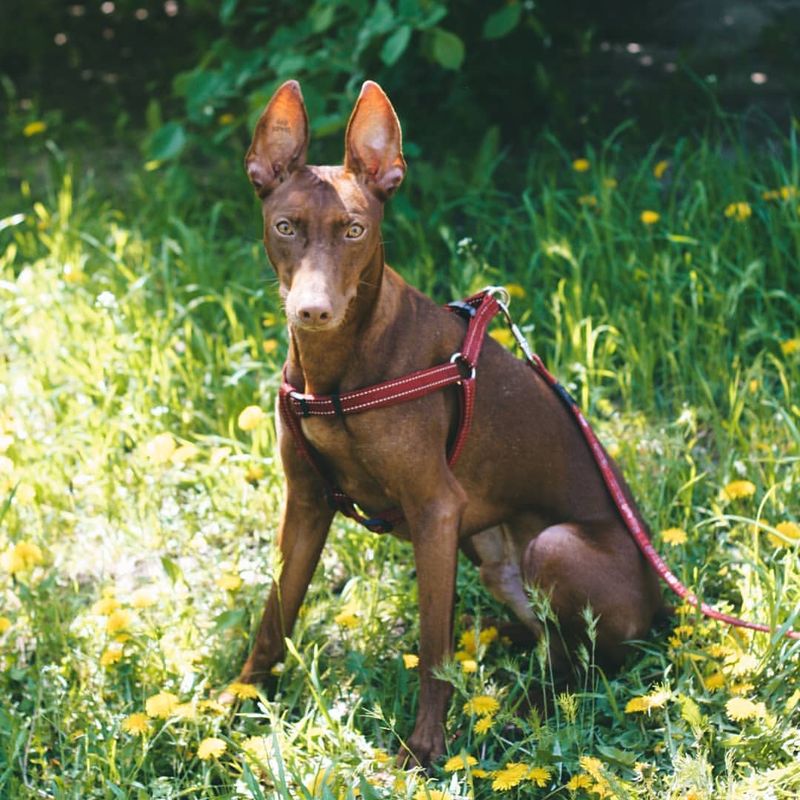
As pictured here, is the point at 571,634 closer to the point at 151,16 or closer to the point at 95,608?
the point at 95,608

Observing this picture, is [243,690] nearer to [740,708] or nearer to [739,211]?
[740,708]

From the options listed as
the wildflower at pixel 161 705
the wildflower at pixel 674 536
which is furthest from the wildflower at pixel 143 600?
the wildflower at pixel 674 536

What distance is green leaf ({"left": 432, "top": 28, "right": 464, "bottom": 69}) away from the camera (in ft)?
14.1

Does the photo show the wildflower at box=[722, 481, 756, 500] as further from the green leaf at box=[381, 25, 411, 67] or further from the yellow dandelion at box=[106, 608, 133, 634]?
the green leaf at box=[381, 25, 411, 67]

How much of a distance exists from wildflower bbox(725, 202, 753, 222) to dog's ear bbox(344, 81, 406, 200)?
1.97m

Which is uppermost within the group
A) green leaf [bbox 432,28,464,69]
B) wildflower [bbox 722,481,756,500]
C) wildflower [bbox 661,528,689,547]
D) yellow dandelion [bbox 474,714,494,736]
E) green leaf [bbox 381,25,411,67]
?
green leaf [bbox 381,25,411,67]

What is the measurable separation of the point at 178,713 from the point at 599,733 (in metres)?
0.95

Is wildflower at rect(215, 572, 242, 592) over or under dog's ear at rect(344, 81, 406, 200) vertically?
under

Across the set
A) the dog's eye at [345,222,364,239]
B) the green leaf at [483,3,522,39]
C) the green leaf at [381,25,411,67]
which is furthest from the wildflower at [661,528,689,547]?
the green leaf at [483,3,522,39]

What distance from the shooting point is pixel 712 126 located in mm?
5250

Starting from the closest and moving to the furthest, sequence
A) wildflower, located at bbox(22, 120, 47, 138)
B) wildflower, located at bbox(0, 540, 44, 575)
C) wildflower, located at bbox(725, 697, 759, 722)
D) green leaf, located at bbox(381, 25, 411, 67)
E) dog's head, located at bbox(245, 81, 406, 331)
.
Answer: dog's head, located at bbox(245, 81, 406, 331) < wildflower, located at bbox(725, 697, 759, 722) < wildflower, located at bbox(0, 540, 44, 575) < green leaf, located at bbox(381, 25, 411, 67) < wildflower, located at bbox(22, 120, 47, 138)

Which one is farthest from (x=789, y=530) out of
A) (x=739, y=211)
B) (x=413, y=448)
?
(x=739, y=211)

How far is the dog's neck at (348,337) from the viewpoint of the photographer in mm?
2666

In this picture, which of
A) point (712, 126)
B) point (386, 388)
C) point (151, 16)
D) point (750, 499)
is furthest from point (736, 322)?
point (151, 16)
